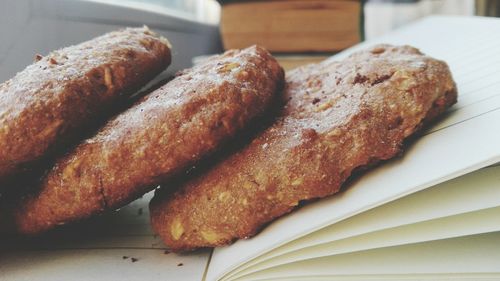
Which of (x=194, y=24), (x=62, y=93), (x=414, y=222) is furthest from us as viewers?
(x=194, y=24)

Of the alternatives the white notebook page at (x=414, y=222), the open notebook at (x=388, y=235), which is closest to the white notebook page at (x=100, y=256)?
the open notebook at (x=388, y=235)

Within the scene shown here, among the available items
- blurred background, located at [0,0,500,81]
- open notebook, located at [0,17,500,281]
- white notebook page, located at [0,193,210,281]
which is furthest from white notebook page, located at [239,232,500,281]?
blurred background, located at [0,0,500,81]

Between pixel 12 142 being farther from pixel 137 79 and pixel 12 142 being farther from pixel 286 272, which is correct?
pixel 286 272

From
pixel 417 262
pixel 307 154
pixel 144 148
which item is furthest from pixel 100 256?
pixel 417 262

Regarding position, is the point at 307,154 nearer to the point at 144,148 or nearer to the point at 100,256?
the point at 144,148

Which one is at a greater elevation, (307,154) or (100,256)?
(307,154)

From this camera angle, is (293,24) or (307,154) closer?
(307,154)
